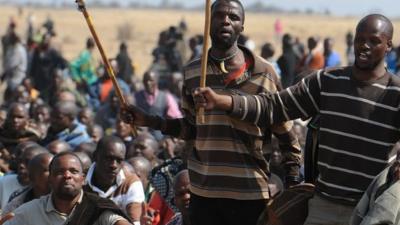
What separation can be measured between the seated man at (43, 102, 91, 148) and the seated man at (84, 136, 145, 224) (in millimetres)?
3320

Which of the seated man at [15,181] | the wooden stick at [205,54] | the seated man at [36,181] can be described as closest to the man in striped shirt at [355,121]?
the wooden stick at [205,54]

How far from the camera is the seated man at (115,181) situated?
7.80 m

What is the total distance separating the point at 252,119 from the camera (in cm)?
565

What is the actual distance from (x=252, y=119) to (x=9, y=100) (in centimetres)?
1152

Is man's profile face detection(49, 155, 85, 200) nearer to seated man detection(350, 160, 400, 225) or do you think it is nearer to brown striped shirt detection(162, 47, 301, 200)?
brown striped shirt detection(162, 47, 301, 200)

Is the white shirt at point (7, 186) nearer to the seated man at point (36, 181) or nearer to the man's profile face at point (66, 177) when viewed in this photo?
the seated man at point (36, 181)

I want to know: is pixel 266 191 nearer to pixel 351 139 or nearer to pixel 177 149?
pixel 351 139

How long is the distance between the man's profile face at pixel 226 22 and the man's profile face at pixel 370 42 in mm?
841

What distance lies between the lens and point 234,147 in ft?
19.4

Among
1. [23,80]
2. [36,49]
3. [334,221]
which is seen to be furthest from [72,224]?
[36,49]

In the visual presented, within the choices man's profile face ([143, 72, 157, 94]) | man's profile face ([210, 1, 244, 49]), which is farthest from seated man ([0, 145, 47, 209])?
man's profile face ([143, 72, 157, 94])

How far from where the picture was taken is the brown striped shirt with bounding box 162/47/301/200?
19.4 feet

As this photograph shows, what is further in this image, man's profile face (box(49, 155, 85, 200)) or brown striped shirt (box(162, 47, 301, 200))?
man's profile face (box(49, 155, 85, 200))

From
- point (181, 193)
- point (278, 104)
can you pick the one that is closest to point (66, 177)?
point (181, 193)
